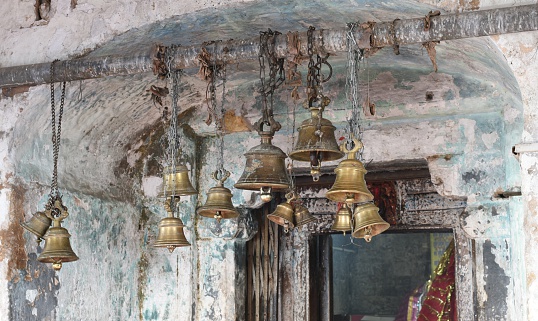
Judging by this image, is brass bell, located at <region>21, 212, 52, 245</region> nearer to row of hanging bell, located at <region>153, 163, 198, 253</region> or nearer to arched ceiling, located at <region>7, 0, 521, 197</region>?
arched ceiling, located at <region>7, 0, 521, 197</region>

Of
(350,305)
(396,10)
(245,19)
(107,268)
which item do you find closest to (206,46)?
(245,19)

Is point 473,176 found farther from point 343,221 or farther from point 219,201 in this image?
point 219,201

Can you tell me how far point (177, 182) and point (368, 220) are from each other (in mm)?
1331

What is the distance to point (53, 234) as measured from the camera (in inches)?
163

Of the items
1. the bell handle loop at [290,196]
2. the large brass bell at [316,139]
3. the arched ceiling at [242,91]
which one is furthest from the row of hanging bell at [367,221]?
the arched ceiling at [242,91]

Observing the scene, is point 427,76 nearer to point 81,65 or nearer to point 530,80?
point 530,80

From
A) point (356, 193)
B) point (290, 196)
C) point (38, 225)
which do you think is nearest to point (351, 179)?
point (356, 193)

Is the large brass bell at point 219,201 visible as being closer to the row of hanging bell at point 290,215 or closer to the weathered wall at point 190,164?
the row of hanging bell at point 290,215

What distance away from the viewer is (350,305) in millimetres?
11961

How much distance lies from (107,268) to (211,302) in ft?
2.83

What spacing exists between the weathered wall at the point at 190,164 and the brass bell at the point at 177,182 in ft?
2.62

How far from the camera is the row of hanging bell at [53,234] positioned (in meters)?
4.13

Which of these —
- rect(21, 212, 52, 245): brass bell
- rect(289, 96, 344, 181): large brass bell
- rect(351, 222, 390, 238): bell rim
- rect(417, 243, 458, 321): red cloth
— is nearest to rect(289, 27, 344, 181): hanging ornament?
rect(289, 96, 344, 181): large brass bell

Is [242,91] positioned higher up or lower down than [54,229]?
higher up
